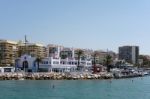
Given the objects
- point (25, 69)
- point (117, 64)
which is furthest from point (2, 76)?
point (117, 64)

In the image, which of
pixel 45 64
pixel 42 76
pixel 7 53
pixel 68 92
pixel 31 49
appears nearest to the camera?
pixel 68 92

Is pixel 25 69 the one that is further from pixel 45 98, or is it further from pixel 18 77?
pixel 45 98

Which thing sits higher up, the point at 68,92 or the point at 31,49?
the point at 31,49

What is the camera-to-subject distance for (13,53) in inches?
6132

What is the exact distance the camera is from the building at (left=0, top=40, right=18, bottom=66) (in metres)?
150

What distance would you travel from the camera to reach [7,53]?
152m

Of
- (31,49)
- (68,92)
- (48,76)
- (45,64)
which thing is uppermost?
(31,49)

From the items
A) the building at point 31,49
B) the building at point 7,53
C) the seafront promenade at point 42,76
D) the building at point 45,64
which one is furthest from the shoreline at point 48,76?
the building at point 31,49

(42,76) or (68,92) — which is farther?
(42,76)

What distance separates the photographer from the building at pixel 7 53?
149975 mm

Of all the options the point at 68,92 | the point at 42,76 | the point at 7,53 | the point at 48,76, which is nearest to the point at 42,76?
the point at 42,76

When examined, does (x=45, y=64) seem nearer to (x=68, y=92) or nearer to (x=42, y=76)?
(x=42, y=76)

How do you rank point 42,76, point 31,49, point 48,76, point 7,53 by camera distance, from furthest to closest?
point 31,49 → point 7,53 → point 48,76 → point 42,76

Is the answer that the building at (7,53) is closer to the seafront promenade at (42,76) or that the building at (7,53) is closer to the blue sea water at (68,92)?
the seafront promenade at (42,76)
